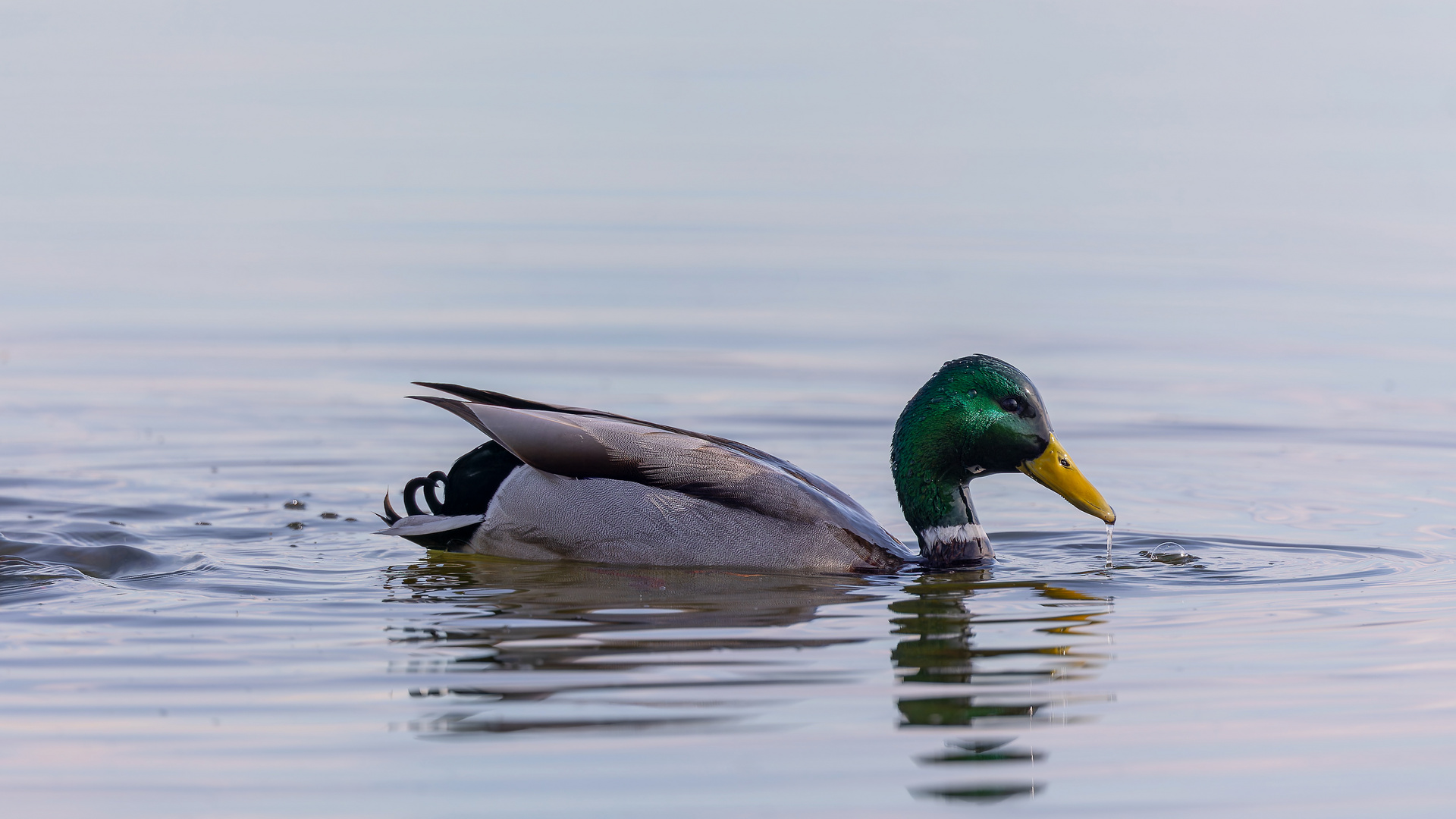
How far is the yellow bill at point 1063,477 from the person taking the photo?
29.3 feet

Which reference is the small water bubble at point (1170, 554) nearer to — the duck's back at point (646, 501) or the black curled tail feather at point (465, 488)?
the duck's back at point (646, 501)

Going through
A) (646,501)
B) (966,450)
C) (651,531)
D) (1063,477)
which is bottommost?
(651,531)

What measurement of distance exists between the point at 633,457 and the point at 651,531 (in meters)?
0.33

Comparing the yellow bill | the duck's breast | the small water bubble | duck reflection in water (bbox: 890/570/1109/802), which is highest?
the yellow bill

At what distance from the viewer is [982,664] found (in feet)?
23.7

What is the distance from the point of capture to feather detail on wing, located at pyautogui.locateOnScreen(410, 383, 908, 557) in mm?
8773

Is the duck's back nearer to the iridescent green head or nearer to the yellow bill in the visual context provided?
the iridescent green head

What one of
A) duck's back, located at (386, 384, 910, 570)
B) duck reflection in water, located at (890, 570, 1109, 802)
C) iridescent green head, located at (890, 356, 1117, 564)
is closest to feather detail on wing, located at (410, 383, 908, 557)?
duck's back, located at (386, 384, 910, 570)

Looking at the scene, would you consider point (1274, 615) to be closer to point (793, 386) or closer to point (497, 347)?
point (793, 386)

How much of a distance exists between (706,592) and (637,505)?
608 millimetres

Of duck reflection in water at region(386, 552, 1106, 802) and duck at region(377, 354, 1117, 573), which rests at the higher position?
duck at region(377, 354, 1117, 573)

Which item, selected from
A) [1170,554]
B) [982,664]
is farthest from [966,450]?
[982,664]

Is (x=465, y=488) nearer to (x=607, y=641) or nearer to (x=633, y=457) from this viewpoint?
(x=633, y=457)

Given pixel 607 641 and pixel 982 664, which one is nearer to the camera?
pixel 982 664
